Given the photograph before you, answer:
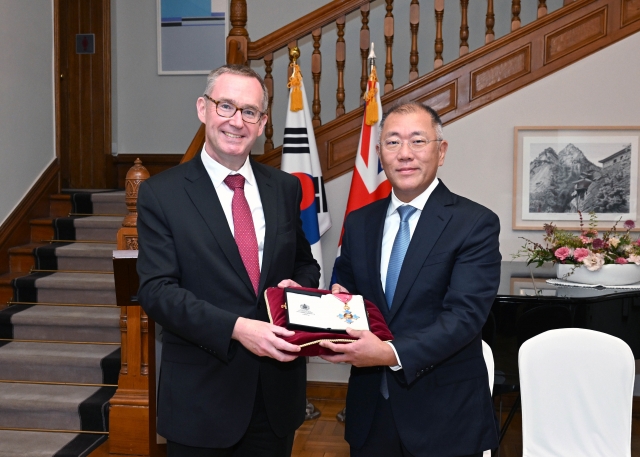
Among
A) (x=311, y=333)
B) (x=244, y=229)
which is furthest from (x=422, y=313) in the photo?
(x=244, y=229)

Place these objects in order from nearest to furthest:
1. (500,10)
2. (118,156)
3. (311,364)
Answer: (311,364) → (500,10) → (118,156)

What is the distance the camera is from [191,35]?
6746mm

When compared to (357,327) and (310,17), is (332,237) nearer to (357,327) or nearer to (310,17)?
(310,17)

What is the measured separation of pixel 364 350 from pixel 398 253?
12.6 inches

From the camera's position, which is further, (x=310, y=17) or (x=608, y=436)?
(x=310, y=17)

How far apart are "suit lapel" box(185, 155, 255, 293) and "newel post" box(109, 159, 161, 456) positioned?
1.80 meters

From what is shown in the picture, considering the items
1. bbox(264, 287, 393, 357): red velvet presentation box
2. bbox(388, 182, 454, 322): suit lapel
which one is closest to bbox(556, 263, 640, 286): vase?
bbox(388, 182, 454, 322): suit lapel

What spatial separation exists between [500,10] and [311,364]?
148 inches

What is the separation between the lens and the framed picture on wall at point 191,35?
6.71m

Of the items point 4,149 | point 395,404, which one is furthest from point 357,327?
point 4,149

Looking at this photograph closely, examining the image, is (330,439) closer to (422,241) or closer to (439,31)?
(422,241)

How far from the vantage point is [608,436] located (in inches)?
98.3

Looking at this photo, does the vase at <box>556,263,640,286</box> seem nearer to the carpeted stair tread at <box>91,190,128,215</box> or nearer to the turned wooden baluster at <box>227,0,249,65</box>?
the turned wooden baluster at <box>227,0,249,65</box>

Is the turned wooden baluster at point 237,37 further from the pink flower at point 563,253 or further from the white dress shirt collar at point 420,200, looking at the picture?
the white dress shirt collar at point 420,200
